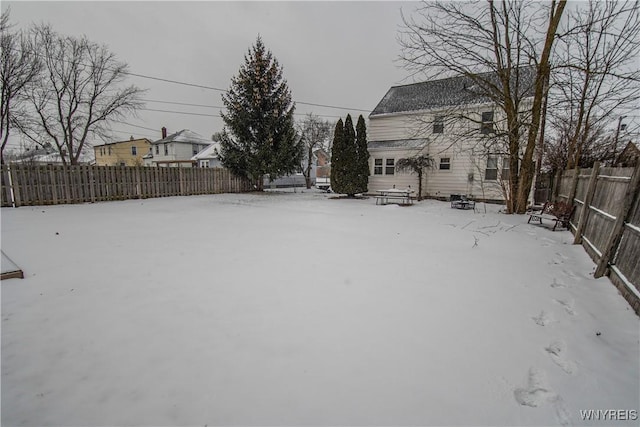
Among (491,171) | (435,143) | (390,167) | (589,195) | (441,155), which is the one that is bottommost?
(589,195)

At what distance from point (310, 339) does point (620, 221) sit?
14.5ft

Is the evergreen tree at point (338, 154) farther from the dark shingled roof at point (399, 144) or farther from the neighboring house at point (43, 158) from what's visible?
the neighboring house at point (43, 158)

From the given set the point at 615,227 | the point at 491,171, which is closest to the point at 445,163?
the point at 491,171

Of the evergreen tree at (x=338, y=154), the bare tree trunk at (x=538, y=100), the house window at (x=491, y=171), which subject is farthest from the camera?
the evergreen tree at (x=338, y=154)

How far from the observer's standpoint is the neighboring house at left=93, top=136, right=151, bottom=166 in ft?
142

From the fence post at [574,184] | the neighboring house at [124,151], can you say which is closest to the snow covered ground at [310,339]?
the fence post at [574,184]

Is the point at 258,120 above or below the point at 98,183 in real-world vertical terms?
above

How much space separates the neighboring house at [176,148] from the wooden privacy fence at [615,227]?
37219 mm

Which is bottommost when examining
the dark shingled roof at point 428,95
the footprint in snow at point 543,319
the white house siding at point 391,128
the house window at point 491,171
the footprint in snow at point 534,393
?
the footprint in snow at point 534,393

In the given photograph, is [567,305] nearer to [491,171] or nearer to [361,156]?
[491,171]

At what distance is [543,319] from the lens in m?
2.97

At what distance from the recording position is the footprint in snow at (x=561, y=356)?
7.30 feet

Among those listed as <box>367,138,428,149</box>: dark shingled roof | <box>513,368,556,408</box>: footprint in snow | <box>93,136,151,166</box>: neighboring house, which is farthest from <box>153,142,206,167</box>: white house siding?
<box>513,368,556,408</box>: footprint in snow

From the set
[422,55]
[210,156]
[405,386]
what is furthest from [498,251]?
[210,156]
